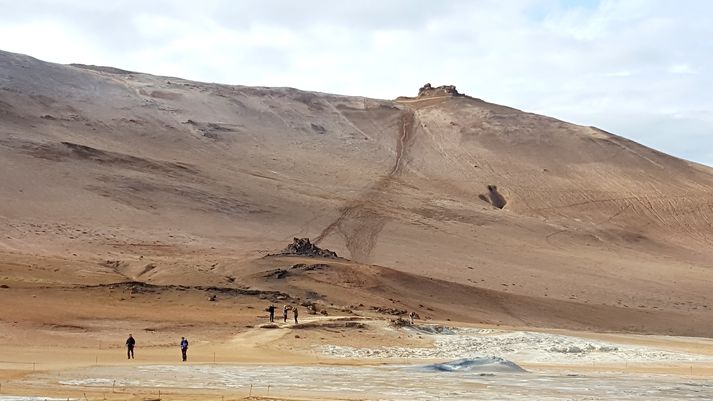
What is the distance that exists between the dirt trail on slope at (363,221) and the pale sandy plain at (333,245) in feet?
0.76

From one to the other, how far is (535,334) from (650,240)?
3420 centimetres

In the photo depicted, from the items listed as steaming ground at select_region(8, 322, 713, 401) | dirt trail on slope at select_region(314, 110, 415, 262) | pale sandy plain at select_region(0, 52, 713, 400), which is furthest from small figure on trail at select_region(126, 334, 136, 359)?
dirt trail on slope at select_region(314, 110, 415, 262)

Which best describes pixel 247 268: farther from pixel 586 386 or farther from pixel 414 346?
pixel 586 386

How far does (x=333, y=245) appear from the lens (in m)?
53.3

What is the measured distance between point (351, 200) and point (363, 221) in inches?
180

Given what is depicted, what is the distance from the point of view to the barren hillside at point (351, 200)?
144 ft

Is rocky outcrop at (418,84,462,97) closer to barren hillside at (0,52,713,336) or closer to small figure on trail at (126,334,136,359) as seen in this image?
barren hillside at (0,52,713,336)

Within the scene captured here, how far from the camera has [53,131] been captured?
210ft

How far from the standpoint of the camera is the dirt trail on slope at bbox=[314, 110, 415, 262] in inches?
2117

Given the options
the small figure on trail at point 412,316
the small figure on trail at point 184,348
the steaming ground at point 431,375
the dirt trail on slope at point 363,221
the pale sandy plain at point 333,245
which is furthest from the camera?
the dirt trail on slope at point 363,221

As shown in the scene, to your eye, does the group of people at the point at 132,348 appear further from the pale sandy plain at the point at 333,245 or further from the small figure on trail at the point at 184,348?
the pale sandy plain at the point at 333,245

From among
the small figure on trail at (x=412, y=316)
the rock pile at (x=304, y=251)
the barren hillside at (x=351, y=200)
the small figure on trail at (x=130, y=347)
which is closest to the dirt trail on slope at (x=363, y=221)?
the barren hillside at (x=351, y=200)

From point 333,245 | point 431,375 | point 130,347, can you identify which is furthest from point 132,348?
point 333,245

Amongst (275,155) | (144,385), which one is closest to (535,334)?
(144,385)
